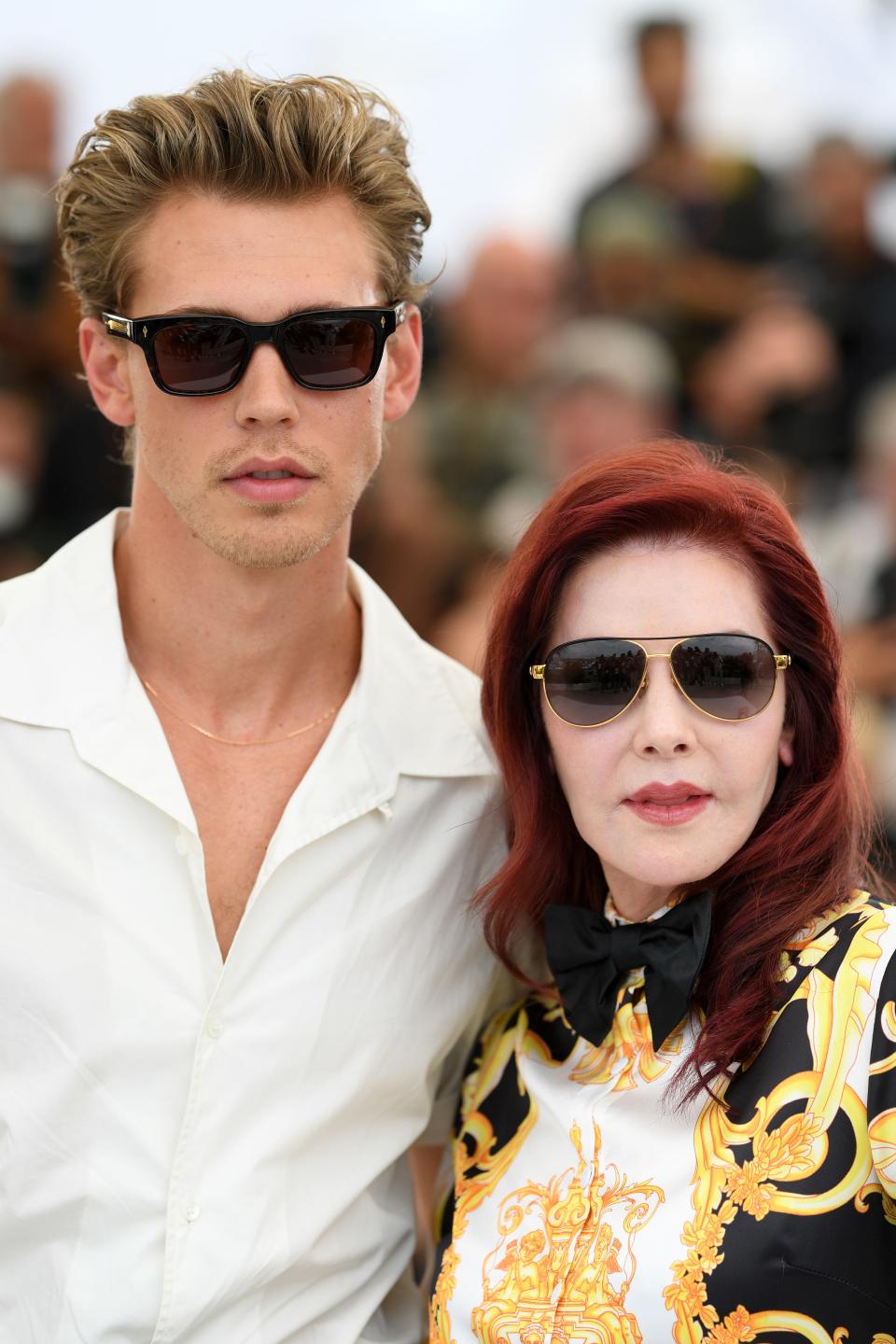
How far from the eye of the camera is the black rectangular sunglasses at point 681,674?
7.91 feet

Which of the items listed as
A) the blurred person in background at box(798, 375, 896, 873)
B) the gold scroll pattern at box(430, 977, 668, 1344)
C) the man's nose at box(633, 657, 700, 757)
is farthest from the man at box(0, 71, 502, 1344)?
the blurred person in background at box(798, 375, 896, 873)

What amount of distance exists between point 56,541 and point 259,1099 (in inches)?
127

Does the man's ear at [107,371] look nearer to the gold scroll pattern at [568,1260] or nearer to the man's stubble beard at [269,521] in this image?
the man's stubble beard at [269,521]

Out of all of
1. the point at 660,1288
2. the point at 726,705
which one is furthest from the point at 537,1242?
the point at 726,705

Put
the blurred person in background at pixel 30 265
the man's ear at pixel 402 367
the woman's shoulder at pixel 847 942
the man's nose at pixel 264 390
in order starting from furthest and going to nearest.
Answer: the blurred person in background at pixel 30 265 → the man's ear at pixel 402 367 → the man's nose at pixel 264 390 → the woman's shoulder at pixel 847 942

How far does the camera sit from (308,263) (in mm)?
2740

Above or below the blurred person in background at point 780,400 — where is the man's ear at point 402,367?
above

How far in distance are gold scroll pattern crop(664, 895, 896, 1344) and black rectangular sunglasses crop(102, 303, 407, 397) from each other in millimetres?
1258

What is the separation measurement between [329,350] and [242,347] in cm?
15

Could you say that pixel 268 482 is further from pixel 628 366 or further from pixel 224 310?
pixel 628 366

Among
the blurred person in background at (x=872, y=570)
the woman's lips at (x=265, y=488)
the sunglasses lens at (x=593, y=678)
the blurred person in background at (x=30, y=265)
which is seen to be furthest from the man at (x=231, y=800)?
the blurred person in background at (x=30, y=265)

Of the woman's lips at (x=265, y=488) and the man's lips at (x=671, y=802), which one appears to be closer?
the man's lips at (x=671, y=802)

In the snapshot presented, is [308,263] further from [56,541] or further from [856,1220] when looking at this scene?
[56,541]

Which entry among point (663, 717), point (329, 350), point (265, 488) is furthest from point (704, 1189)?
point (329, 350)
